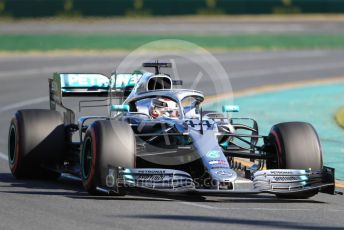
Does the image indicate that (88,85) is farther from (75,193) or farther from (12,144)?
(75,193)

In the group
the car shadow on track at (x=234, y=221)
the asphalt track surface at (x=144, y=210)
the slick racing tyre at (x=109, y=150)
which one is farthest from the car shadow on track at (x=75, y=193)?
the car shadow on track at (x=234, y=221)

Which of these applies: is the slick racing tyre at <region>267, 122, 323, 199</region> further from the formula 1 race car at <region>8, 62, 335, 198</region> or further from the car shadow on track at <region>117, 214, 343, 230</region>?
the car shadow on track at <region>117, 214, 343, 230</region>

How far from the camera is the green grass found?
148ft

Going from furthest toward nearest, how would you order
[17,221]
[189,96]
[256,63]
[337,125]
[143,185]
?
[256,63] < [337,125] < [189,96] < [143,185] < [17,221]

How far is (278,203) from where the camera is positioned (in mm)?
12391

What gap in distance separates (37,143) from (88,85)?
2.25m

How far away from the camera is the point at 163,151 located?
13.2 metres

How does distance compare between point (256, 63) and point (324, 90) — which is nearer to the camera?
point (324, 90)

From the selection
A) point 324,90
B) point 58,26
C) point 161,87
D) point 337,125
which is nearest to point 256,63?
point 324,90

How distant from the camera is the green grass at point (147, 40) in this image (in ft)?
148

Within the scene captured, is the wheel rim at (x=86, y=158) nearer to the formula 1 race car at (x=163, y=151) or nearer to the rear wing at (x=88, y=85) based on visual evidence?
the formula 1 race car at (x=163, y=151)

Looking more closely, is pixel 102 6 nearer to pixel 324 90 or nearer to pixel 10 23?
pixel 10 23

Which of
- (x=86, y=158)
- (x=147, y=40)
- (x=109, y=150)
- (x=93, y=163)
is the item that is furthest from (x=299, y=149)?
(x=147, y=40)

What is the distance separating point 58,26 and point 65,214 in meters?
44.7
